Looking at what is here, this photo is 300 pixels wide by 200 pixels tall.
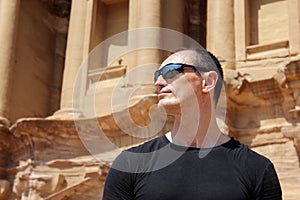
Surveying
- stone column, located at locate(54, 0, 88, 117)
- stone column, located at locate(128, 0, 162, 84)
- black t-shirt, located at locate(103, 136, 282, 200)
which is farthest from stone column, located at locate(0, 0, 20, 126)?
black t-shirt, located at locate(103, 136, 282, 200)

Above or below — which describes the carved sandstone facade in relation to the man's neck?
above

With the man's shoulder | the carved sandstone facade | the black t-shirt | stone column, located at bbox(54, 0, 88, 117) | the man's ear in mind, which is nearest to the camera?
the black t-shirt

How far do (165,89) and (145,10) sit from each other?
440 inches

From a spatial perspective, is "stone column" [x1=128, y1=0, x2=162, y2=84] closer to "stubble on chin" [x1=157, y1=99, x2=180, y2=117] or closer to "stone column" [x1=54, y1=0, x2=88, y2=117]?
"stone column" [x1=54, y1=0, x2=88, y2=117]

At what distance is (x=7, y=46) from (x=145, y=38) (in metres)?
4.13

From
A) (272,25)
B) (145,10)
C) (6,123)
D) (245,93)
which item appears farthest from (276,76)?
(6,123)

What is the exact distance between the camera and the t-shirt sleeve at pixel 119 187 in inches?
84.7

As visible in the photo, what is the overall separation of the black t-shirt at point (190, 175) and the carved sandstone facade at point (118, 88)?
6.51 m

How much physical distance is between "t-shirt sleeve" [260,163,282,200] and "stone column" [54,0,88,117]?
1120 cm

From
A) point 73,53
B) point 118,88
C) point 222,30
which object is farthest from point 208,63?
point 73,53

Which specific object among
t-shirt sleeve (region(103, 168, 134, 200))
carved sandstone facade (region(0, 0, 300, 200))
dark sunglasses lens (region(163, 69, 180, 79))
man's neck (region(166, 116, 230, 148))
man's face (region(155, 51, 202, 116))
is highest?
carved sandstone facade (region(0, 0, 300, 200))

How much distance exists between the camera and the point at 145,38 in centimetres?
1289

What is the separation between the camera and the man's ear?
2.34 meters

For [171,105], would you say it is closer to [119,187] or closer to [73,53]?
[119,187]
